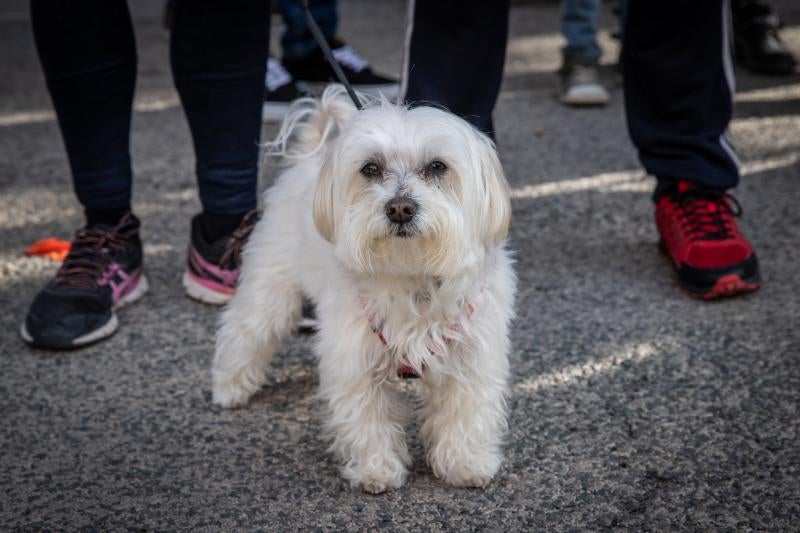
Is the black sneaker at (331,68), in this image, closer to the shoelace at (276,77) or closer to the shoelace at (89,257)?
the shoelace at (276,77)

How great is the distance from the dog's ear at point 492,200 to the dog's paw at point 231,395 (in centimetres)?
88

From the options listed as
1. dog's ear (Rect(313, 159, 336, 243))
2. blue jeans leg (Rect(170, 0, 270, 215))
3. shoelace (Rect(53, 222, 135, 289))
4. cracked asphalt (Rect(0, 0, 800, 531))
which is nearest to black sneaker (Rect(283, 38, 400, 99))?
cracked asphalt (Rect(0, 0, 800, 531))

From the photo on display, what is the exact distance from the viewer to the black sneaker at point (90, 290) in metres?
2.80

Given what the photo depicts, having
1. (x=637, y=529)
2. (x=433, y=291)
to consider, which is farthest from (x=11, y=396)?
(x=637, y=529)

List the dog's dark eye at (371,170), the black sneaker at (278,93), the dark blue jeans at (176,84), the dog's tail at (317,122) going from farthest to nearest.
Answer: the black sneaker at (278,93), the dark blue jeans at (176,84), the dog's tail at (317,122), the dog's dark eye at (371,170)

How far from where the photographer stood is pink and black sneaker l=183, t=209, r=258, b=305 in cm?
304

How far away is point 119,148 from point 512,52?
3.97 meters

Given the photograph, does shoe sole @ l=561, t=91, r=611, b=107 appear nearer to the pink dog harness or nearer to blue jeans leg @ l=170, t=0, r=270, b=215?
blue jeans leg @ l=170, t=0, r=270, b=215

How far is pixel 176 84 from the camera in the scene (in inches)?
113

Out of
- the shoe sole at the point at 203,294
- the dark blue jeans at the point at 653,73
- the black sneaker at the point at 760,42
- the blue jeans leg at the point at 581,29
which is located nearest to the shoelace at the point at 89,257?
the shoe sole at the point at 203,294

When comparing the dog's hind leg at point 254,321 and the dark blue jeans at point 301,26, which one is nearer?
the dog's hind leg at point 254,321

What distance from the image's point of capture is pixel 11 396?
2562 millimetres

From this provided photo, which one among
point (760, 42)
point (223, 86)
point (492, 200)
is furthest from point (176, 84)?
point (760, 42)

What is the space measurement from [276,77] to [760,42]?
301 centimetres
